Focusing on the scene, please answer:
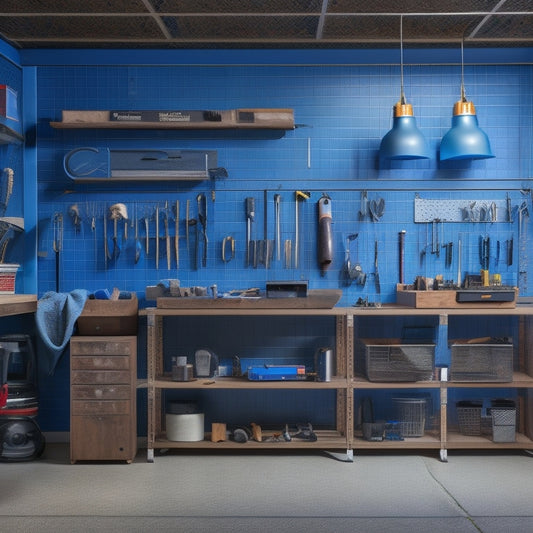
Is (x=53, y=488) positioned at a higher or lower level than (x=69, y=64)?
lower

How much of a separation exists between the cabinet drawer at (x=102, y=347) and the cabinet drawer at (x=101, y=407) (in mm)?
333

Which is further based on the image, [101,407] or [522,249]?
[522,249]

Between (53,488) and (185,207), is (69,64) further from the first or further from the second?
(53,488)

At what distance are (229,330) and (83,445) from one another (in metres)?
1.38

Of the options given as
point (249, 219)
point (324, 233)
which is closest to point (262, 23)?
point (249, 219)

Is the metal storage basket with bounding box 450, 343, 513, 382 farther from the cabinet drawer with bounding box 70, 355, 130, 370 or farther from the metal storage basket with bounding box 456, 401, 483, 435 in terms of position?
the cabinet drawer with bounding box 70, 355, 130, 370

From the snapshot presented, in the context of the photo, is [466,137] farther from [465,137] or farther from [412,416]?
[412,416]

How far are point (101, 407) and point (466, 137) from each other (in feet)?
10.3

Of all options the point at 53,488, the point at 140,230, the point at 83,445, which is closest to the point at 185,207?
the point at 140,230

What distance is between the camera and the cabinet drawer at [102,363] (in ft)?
17.2

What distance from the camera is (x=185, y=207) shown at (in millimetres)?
5879

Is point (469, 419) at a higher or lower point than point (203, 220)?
lower

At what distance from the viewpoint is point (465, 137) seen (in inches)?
210

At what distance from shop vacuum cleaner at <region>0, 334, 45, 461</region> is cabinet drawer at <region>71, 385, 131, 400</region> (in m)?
0.41
